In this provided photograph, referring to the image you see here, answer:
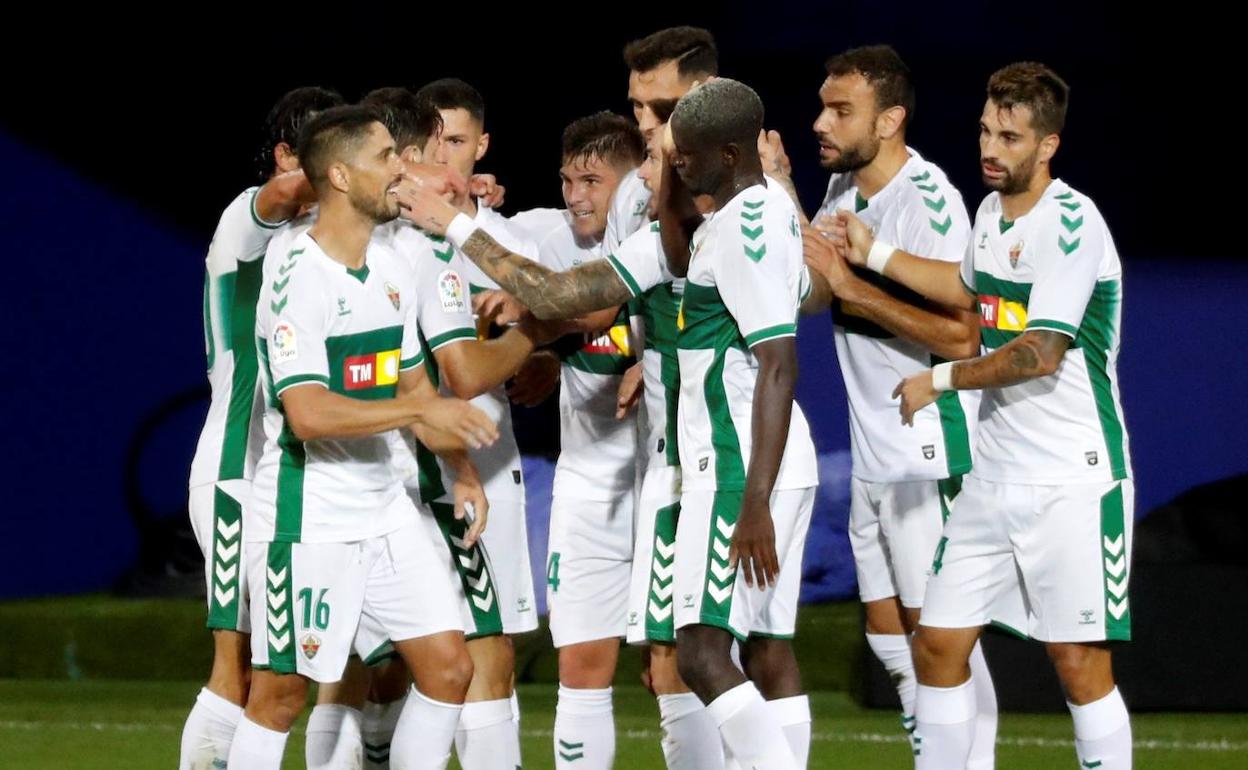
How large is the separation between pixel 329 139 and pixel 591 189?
124cm

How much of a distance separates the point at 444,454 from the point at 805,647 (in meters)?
3.49

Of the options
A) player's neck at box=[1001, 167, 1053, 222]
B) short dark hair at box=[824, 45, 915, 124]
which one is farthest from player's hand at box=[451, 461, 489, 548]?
short dark hair at box=[824, 45, 915, 124]

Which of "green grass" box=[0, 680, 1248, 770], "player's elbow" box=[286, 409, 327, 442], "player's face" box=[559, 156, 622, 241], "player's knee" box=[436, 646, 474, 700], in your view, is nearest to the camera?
"player's elbow" box=[286, 409, 327, 442]

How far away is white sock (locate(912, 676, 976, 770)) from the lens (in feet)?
15.7

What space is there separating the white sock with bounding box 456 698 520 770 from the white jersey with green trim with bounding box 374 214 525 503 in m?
0.52

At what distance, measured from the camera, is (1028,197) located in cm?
480

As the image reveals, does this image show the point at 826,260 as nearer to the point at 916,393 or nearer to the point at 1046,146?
the point at 916,393

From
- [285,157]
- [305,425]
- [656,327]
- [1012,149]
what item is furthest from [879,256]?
[305,425]

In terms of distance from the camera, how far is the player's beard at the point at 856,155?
17.2 feet

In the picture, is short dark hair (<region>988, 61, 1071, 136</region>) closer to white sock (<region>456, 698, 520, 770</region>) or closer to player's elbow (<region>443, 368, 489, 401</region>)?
player's elbow (<region>443, 368, 489, 401</region>)

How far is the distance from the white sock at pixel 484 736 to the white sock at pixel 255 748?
634 mm

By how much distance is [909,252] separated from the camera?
5180 mm

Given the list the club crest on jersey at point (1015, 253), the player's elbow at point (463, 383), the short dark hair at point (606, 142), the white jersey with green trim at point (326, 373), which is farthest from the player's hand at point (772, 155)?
the white jersey with green trim at point (326, 373)

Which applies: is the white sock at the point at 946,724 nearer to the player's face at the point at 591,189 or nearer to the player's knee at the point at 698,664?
the player's knee at the point at 698,664
